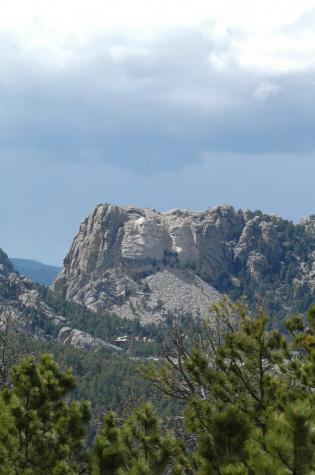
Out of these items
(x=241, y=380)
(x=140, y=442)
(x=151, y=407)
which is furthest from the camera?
(x=241, y=380)

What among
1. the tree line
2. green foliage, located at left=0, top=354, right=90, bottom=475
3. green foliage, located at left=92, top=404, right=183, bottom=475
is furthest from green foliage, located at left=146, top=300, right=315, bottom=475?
green foliage, located at left=0, top=354, right=90, bottom=475

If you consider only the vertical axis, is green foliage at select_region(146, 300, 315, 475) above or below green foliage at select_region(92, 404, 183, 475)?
above

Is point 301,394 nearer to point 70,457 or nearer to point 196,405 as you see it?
point 196,405

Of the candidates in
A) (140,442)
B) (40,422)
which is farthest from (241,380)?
(40,422)

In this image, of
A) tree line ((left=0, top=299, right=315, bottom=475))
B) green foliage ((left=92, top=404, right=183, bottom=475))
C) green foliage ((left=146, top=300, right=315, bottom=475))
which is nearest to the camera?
green foliage ((left=146, top=300, right=315, bottom=475))

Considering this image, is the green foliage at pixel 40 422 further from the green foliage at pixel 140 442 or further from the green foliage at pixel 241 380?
the green foliage at pixel 241 380

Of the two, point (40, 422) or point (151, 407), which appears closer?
point (151, 407)

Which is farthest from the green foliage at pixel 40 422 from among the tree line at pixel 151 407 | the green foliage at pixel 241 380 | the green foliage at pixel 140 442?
the green foliage at pixel 241 380

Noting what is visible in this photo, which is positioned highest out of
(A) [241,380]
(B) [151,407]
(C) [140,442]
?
(A) [241,380]

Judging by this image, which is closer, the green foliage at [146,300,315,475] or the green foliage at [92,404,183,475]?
the green foliage at [146,300,315,475]

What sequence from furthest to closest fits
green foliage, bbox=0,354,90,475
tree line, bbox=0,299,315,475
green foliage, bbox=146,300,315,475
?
green foliage, bbox=0,354,90,475
tree line, bbox=0,299,315,475
green foliage, bbox=146,300,315,475

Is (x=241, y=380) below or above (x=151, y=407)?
above

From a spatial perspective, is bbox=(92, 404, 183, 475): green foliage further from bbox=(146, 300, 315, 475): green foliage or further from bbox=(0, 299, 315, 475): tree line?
bbox=(146, 300, 315, 475): green foliage

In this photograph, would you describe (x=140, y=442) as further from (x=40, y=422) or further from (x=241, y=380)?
(x=241, y=380)
